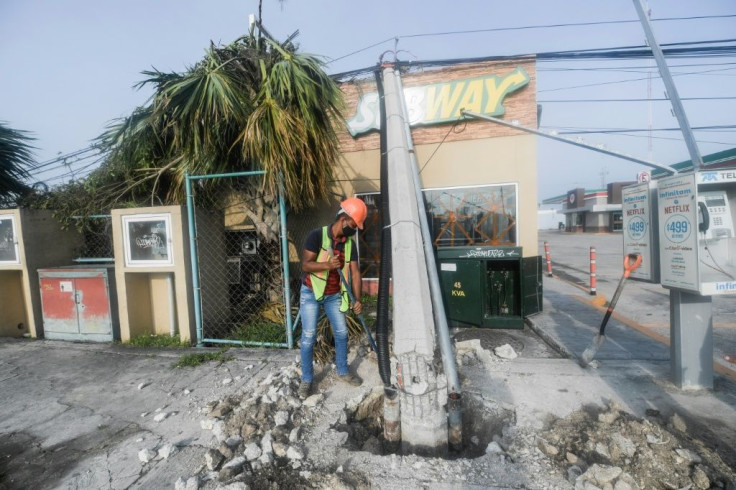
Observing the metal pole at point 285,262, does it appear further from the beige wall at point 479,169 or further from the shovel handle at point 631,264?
the beige wall at point 479,169

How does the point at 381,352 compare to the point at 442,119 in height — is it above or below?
below

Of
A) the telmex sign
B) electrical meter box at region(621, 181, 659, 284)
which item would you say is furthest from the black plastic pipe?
the telmex sign

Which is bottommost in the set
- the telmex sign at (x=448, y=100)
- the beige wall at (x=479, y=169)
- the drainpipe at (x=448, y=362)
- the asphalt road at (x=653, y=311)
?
the asphalt road at (x=653, y=311)

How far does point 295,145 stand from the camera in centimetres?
473

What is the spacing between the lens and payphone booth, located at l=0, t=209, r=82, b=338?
17.7ft

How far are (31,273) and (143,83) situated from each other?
3.35 meters

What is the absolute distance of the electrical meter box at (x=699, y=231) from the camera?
3.06 m

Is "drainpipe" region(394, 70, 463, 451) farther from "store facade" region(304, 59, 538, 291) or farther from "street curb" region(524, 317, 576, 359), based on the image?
"store facade" region(304, 59, 538, 291)

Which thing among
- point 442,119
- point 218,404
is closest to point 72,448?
point 218,404

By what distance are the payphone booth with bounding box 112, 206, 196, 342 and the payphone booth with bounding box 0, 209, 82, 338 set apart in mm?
1663

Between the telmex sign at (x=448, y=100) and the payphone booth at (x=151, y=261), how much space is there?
15.5ft

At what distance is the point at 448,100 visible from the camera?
7688 mm

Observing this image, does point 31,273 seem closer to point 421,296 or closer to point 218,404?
point 218,404

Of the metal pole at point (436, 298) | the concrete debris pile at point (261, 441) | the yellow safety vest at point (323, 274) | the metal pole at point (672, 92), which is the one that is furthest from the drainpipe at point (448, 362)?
the metal pole at point (672, 92)
